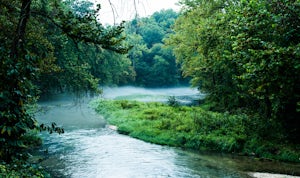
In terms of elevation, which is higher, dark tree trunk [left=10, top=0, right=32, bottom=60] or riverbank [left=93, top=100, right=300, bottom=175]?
dark tree trunk [left=10, top=0, right=32, bottom=60]

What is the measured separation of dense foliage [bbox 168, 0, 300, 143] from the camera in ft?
32.5

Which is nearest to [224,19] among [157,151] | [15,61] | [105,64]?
[157,151]

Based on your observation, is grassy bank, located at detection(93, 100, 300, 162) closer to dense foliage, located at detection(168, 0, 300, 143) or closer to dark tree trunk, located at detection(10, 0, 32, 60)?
dense foliage, located at detection(168, 0, 300, 143)

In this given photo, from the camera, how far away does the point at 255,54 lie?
392 inches

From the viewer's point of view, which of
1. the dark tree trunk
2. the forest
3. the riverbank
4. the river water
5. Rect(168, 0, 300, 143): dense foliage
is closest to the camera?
the forest

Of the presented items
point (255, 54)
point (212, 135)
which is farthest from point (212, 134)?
point (255, 54)

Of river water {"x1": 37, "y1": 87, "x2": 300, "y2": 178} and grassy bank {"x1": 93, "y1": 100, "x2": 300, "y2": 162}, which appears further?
grassy bank {"x1": 93, "y1": 100, "x2": 300, "y2": 162}

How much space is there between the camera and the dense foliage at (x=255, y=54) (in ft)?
32.5

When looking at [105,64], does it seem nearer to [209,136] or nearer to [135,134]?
[135,134]

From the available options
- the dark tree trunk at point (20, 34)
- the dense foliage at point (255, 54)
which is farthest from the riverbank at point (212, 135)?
the dark tree trunk at point (20, 34)

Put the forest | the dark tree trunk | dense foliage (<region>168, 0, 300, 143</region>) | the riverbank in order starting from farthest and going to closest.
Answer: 1. the riverbank
2. dense foliage (<region>168, 0, 300, 143</region>)
3. the dark tree trunk
4. the forest

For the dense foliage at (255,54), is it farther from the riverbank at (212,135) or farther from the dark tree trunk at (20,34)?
the dark tree trunk at (20,34)

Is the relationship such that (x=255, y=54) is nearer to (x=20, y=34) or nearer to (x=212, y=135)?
(x=20, y=34)

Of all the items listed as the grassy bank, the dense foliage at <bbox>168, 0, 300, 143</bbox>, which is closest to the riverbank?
the grassy bank
